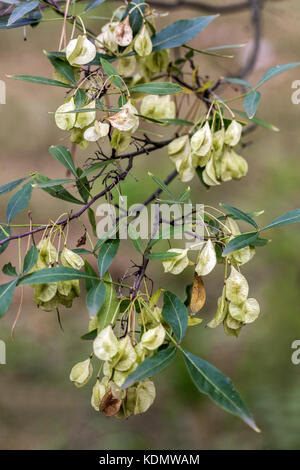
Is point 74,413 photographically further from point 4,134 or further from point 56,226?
point 4,134

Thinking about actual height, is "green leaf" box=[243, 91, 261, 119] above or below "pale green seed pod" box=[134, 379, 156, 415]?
above

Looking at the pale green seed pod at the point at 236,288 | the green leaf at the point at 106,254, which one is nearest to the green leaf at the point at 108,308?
the green leaf at the point at 106,254

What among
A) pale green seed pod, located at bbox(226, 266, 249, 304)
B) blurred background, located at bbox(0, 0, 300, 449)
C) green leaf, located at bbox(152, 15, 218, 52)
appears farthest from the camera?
blurred background, located at bbox(0, 0, 300, 449)

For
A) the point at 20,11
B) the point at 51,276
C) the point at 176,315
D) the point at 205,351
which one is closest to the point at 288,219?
the point at 176,315

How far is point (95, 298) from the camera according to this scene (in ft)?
1.80

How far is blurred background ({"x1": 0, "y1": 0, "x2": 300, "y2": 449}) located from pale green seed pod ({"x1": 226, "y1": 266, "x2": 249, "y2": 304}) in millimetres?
701

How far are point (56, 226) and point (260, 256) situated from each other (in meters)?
1.56

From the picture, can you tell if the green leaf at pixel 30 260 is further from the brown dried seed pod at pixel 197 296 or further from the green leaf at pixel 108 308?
the brown dried seed pod at pixel 197 296

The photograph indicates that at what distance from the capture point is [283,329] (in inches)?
68.8

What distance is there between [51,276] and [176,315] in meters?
0.15

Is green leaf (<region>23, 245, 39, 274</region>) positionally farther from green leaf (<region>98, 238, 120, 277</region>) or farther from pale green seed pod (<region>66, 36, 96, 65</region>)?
pale green seed pod (<region>66, 36, 96, 65</region>)

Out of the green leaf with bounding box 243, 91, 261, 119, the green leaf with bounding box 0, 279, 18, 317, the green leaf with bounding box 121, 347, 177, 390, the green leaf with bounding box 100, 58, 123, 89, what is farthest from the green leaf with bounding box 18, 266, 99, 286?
the green leaf with bounding box 243, 91, 261, 119

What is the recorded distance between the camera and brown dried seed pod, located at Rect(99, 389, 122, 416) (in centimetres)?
57
